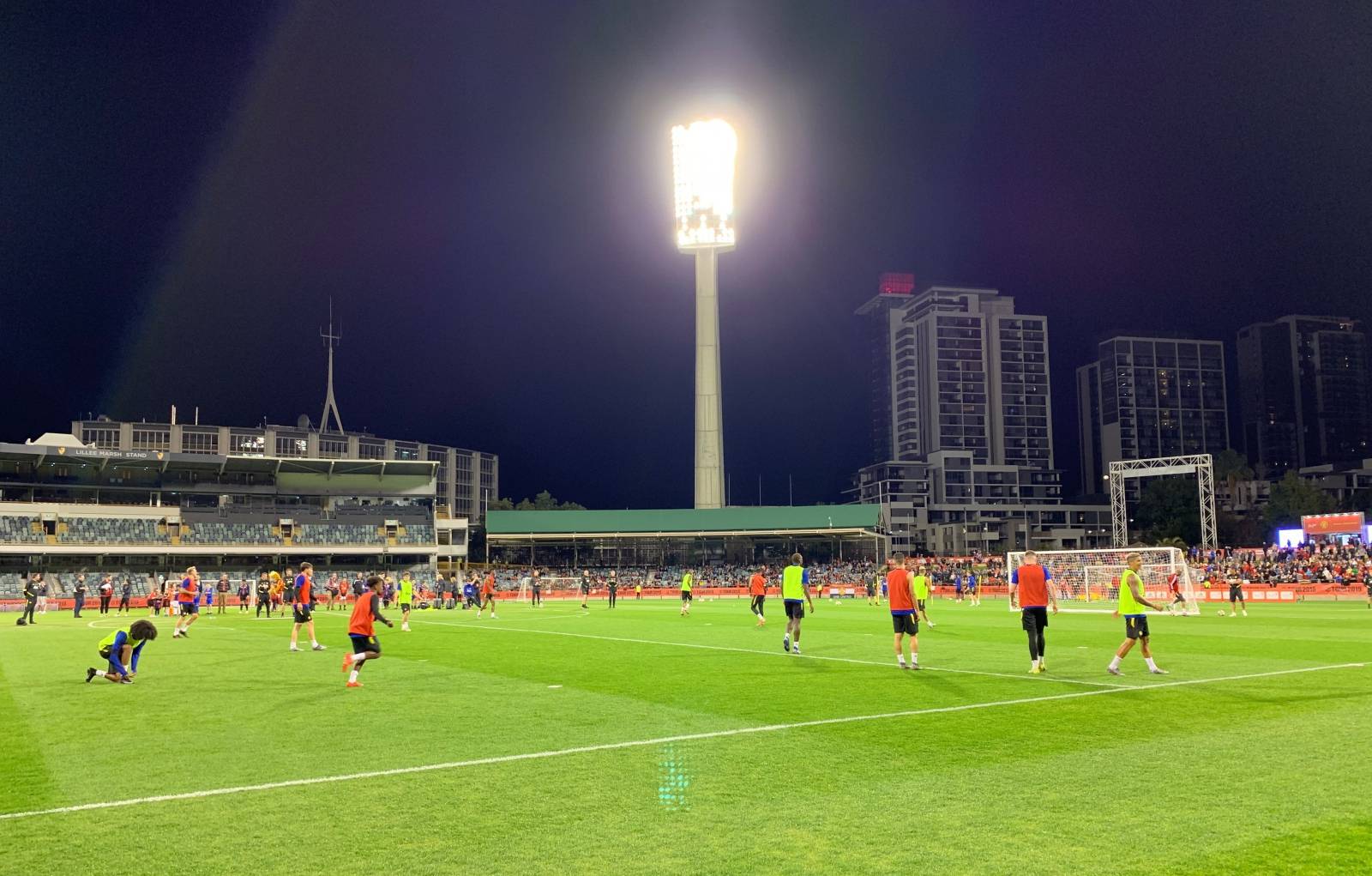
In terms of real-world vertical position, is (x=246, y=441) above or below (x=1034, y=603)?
above

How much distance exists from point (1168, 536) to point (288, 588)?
11303cm

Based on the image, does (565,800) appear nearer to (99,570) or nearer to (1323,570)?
(1323,570)

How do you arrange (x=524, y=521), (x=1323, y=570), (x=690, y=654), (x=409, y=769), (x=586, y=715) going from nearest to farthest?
1. (x=409, y=769)
2. (x=586, y=715)
3. (x=690, y=654)
4. (x=1323, y=570)
5. (x=524, y=521)

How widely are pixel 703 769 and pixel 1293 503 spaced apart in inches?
5365

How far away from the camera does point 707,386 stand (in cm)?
10181

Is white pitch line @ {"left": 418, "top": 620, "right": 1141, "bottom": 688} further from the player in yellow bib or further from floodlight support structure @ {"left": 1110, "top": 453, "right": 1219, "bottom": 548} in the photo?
floodlight support structure @ {"left": 1110, "top": 453, "right": 1219, "bottom": 548}

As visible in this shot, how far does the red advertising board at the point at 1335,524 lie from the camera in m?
72.7

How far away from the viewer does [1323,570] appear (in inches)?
2251

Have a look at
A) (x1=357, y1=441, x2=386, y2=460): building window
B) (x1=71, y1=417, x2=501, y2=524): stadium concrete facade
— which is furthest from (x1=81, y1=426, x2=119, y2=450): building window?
(x1=357, y1=441, x2=386, y2=460): building window

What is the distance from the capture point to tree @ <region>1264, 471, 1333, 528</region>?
12038cm

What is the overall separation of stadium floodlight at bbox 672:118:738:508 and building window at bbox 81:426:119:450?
260ft

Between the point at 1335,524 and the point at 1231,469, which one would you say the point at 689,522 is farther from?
the point at 1231,469

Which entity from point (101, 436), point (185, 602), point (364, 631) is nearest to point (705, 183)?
point (185, 602)

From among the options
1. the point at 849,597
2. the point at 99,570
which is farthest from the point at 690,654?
the point at 99,570
